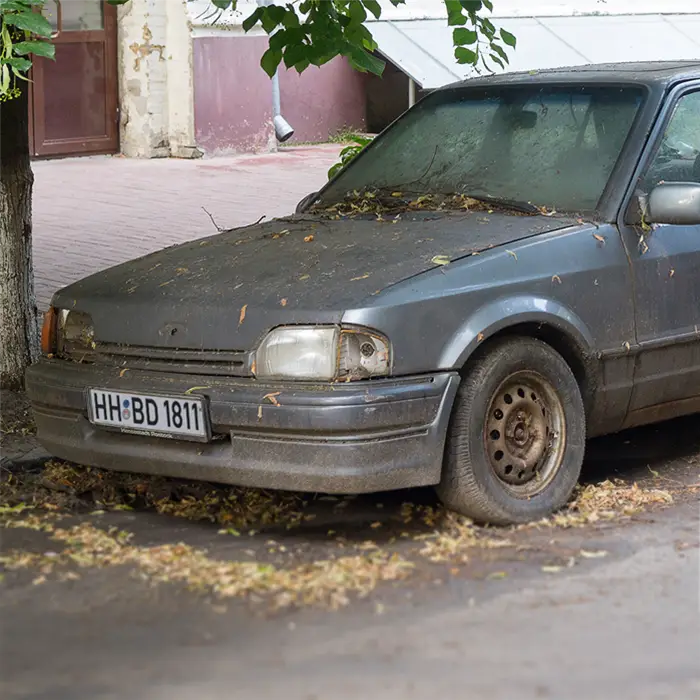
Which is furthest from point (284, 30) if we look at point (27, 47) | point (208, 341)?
point (208, 341)

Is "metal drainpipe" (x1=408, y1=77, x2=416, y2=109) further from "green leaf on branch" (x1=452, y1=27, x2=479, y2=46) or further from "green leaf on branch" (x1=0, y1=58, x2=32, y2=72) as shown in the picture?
"green leaf on branch" (x1=0, y1=58, x2=32, y2=72)

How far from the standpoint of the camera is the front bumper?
453cm

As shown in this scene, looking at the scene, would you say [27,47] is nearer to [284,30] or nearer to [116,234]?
[284,30]

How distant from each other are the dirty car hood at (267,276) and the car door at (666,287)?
0.36 metres

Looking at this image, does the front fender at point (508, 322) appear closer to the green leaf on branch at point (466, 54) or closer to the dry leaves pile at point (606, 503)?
the dry leaves pile at point (606, 503)

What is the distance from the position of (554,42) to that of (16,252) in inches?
531

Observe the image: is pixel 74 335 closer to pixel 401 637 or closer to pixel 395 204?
pixel 395 204

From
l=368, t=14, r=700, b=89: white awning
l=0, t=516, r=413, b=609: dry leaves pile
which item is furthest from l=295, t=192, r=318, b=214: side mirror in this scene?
l=368, t=14, r=700, b=89: white awning

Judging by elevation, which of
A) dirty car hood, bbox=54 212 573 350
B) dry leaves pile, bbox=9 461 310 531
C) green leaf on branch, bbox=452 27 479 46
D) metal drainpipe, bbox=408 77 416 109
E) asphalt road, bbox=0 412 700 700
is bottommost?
dry leaves pile, bbox=9 461 310 531

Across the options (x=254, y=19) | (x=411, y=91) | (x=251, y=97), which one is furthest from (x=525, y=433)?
(x=411, y=91)

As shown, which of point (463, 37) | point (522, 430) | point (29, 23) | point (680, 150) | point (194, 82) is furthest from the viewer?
point (194, 82)

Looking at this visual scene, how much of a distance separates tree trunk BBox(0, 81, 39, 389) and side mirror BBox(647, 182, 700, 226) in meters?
3.09

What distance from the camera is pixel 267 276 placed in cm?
493

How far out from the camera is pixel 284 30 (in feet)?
21.1
